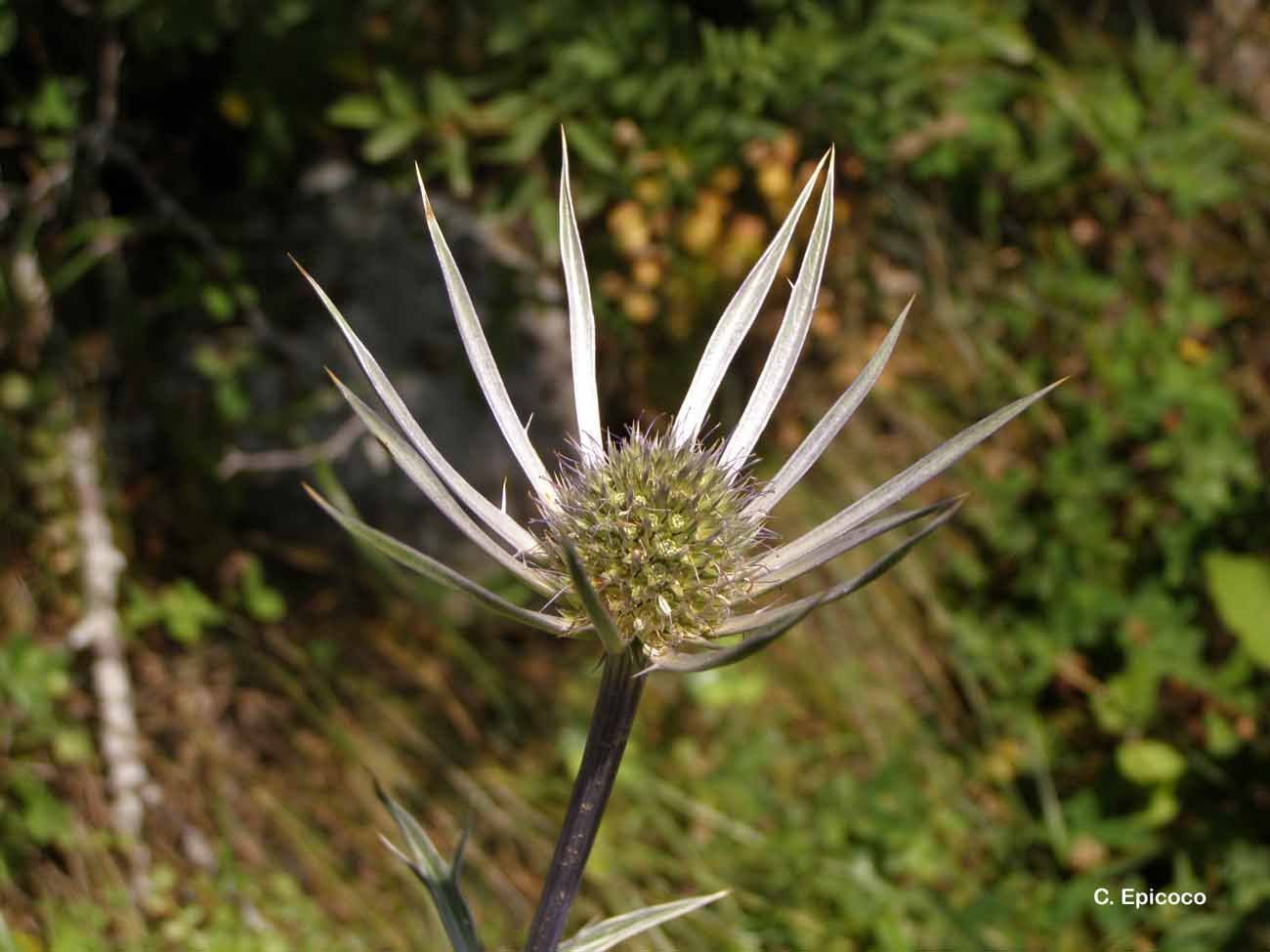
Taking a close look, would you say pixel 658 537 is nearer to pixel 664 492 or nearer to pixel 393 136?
pixel 664 492

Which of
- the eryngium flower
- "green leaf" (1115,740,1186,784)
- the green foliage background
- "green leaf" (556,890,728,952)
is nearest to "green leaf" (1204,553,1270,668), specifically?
the green foliage background

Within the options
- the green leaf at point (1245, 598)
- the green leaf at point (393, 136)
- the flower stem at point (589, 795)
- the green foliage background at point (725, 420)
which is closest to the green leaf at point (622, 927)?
the flower stem at point (589, 795)

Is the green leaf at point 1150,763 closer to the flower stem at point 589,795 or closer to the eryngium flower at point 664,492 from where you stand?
the eryngium flower at point 664,492

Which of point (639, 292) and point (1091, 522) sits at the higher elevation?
point (639, 292)

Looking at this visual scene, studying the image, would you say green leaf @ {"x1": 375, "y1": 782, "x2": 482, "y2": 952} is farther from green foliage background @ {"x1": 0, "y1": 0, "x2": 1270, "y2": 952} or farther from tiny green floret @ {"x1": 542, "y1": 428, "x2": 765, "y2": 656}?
green foliage background @ {"x1": 0, "y1": 0, "x2": 1270, "y2": 952}

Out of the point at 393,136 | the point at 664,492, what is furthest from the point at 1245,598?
the point at 393,136

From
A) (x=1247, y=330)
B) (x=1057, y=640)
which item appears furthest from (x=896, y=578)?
(x=1247, y=330)

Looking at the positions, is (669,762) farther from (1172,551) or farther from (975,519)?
(1172,551)
